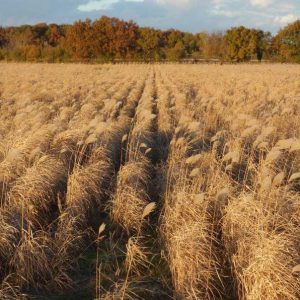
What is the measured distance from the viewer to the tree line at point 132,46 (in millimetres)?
51594

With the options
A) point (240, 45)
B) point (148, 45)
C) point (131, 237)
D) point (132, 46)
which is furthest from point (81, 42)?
point (131, 237)

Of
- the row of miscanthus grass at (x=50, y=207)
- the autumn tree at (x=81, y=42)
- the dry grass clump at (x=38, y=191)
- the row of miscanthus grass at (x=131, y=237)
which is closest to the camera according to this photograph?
the row of miscanthus grass at (x=131, y=237)

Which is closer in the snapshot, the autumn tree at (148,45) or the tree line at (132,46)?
the tree line at (132,46)

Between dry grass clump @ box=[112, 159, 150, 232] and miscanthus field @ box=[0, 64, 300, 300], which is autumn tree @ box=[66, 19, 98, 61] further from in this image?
dry grass clump @ box=[112, 159, 150, 232]

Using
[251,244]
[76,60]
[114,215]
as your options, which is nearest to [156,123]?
[114,215]

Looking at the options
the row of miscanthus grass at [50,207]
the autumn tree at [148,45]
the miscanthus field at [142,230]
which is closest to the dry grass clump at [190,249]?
the miscanthus field at [142,230]

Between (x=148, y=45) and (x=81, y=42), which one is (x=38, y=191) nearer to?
(x=81, y=42)

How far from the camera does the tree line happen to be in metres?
51.6

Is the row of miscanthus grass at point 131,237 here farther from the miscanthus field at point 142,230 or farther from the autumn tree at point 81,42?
the autumn tree at point 81,42

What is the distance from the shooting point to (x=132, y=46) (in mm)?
54094

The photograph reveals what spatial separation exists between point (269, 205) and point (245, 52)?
2224 inches

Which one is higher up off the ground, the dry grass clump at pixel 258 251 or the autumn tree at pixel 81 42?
the autumn tree at pixel 81 42

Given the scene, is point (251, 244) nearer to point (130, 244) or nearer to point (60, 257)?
point (130, 244)

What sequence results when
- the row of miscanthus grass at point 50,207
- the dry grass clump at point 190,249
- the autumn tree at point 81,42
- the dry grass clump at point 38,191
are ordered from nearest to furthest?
the dry grass clump at point 190,249 → the row of miscanthus grass at point 50,207 → the dry grass clump at point 38,191 → the autumn tree at point 81,42
